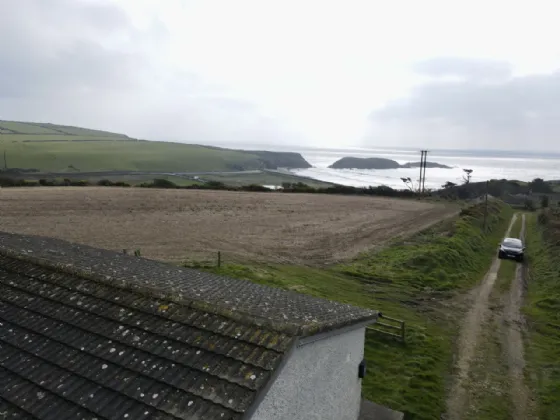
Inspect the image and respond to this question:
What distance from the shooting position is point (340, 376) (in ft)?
24.5

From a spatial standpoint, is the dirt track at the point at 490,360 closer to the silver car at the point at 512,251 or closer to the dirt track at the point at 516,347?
the dirt track at the point at 516,347

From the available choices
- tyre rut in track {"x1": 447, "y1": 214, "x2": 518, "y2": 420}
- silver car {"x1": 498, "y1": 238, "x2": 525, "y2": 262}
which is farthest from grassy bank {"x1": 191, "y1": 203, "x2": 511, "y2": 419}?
silver car {"x1": 498, "y1": 238, "x2": 525, "y2": 262}

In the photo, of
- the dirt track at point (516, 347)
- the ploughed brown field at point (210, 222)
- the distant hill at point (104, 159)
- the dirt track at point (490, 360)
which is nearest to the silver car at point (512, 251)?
the dirt track at point (516, 347)

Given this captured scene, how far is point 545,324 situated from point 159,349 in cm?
1750

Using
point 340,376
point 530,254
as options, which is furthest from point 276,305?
point 530,254

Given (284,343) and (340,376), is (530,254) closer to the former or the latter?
(340,376)

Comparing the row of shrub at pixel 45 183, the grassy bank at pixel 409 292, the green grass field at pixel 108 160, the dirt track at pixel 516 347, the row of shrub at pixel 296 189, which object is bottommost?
the dirt track at pixel 516 347

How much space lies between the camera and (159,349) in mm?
5359

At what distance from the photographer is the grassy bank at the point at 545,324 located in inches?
479

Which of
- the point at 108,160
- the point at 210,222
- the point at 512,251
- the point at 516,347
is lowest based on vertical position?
the point at 516,347

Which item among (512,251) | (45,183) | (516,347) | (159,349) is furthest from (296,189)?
(159,349)

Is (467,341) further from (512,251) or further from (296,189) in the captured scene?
(296,189)

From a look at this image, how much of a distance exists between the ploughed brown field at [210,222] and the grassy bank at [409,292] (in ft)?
9.45

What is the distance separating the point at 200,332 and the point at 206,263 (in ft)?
51.1
